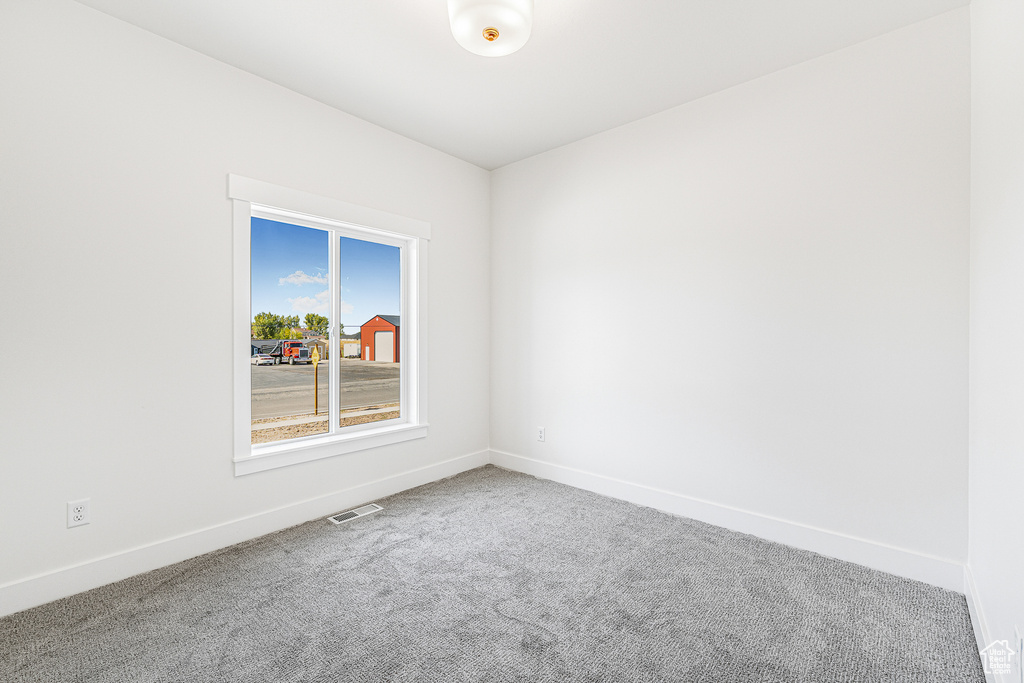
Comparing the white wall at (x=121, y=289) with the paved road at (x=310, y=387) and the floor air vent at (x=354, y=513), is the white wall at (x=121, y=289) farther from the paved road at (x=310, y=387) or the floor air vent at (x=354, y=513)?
the paved road at (x=310, y=387)

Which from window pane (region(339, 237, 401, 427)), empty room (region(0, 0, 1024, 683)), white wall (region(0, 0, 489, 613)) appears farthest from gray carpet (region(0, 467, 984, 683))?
window pane (region(339, 237, 401, 427))

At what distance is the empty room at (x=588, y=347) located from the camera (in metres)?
1.77

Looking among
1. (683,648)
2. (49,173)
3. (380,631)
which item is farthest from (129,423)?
(683,648)

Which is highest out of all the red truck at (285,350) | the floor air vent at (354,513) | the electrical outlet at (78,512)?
the red truck at (285,350)

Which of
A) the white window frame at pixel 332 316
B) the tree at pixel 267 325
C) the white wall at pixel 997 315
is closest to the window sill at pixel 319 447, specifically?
the white window frame at pixel 332 316

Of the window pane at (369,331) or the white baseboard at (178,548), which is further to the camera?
the window pane at (369,331)

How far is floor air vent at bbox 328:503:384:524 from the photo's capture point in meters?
2.92

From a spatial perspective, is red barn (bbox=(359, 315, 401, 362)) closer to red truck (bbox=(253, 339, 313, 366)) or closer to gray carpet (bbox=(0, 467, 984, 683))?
red truck (bbox=(253, 339, 313, 366))

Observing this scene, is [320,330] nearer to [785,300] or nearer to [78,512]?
[78,512]

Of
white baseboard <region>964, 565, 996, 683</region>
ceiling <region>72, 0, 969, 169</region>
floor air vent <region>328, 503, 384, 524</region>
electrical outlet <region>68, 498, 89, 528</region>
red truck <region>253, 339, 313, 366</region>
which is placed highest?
ceiling <region>72, 0, 969, 169</region>

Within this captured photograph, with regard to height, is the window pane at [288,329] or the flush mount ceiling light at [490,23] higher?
the flush mount ceiling light at [490,23]

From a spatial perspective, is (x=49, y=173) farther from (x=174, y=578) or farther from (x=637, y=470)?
(x=637, y=470)

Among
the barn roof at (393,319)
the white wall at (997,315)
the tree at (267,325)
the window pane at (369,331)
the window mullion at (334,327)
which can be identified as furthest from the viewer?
the barn roof at (393,319)

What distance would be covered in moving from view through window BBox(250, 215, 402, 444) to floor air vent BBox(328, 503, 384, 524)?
585mm
